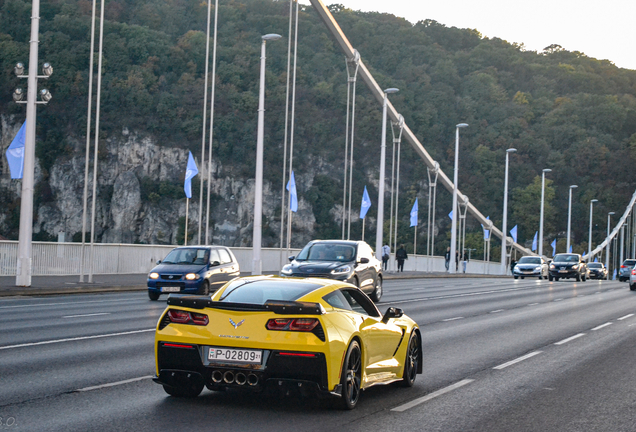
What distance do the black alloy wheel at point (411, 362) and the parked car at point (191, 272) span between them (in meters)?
14.3

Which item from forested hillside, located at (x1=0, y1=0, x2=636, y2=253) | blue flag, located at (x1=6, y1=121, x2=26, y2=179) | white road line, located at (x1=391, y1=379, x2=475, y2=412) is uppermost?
forested hillside, located at (x1=0, y1=0, x2=636, y2=253)

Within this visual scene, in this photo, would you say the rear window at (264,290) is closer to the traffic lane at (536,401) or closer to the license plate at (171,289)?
the traffic lane at (536,401)

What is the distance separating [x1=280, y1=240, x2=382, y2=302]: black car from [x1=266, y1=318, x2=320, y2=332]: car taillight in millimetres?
15750

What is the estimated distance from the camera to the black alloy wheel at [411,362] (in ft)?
32.3

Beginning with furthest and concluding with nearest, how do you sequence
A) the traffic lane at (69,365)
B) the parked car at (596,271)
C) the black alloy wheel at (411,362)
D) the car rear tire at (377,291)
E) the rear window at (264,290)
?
1. the parked car at (596,271)
2. the car rear tire at (377,291)
3. the black alloy wheel at (411,362)
4. the traffic lane at (69,365)
5. the rear window at (264,290)

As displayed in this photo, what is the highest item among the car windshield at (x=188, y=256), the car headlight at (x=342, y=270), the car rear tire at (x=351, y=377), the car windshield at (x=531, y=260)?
the car windshield at (x=188, y=256)

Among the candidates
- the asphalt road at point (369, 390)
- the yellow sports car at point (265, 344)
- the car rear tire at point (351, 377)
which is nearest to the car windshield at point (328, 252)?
the asphalt road at point (369, 390)

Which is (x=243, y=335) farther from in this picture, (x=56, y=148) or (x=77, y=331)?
(x=56, y=148)

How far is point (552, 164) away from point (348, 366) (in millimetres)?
134577

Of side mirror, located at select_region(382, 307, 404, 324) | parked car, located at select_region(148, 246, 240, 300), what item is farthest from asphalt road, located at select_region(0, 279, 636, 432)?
parked car, located at select_region(148, 246, 240, 300)

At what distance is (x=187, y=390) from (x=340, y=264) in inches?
634

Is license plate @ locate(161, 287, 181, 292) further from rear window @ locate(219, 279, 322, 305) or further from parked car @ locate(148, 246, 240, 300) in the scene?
rear window @ locate(219, 279, 322, 305)

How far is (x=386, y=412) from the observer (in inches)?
329

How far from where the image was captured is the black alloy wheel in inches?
388
